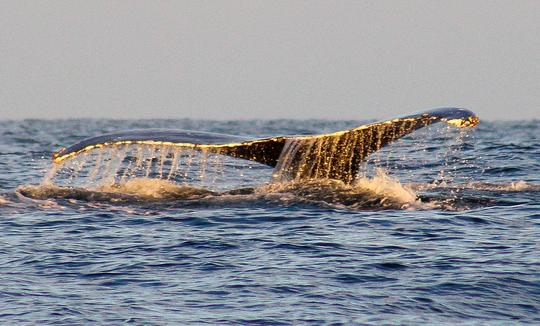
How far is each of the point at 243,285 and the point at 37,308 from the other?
1.98 meters

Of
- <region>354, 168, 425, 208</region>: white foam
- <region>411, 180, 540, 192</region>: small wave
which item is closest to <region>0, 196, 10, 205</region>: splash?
<region>354, 168, 425, 208</region>: white foam

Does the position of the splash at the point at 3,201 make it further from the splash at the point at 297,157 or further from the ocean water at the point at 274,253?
the splash at the point at 297,157

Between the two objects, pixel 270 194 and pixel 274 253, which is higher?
pixel 270 194

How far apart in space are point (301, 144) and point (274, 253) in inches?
130

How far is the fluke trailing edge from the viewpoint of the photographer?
1404 centimetres

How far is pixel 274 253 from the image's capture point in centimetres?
1176

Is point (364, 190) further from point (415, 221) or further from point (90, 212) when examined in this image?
point (90, 212)

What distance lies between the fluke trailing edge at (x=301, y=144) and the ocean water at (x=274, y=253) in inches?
14.5

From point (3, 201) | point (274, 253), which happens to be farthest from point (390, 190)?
point (3, 201)

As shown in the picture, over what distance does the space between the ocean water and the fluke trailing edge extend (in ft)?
1.20

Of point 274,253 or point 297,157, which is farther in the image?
point 297,157


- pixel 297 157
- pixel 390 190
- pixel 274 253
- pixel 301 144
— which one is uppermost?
pixel 301 144

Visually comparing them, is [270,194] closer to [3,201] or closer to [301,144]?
[301,144]

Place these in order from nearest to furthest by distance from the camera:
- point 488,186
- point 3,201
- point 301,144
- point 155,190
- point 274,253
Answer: point 274,253 < point 301,144 < point 3,201 < point 155,190 < point 488,186
